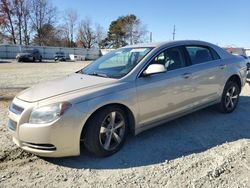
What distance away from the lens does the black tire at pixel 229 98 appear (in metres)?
6.18

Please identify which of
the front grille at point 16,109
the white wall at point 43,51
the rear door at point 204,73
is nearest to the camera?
the front grille at point 16,109

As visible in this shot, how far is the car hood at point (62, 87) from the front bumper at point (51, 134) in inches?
8.7

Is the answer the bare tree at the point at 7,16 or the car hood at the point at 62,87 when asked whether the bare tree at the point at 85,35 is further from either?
the car hood at the point at 62,87

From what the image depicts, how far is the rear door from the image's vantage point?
5409mm

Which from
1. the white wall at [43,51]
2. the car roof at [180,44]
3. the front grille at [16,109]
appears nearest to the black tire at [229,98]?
→ the car roof at [180,44]

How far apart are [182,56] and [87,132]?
2.35 meters

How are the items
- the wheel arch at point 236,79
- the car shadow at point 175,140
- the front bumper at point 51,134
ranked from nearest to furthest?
the front bumper at point 51,134 < the car shadow at point 175,140 < the wheel arch at point 236,79

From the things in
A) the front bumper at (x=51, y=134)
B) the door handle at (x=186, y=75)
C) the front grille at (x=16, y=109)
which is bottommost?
the front bumper at (x=51, y=134)

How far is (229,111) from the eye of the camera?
20.9ft

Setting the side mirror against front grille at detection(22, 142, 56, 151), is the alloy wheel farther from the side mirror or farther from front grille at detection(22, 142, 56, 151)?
the side mirror

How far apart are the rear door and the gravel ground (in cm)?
65

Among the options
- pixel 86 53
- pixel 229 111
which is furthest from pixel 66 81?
pixel 86 53

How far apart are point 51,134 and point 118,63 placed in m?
1.89

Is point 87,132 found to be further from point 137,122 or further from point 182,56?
point 182,56
